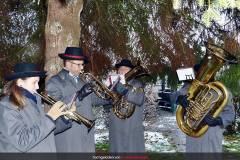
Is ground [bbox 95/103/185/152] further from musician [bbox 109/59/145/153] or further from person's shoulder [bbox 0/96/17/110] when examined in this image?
person's shoulder [bbox 0/96/17/110]

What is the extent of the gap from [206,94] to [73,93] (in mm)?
1629

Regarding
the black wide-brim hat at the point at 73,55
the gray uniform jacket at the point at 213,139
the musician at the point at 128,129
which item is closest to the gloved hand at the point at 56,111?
the black wide-brim hat at the point at 73,55

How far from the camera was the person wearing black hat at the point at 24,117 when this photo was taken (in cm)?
365

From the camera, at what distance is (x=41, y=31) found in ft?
26.7

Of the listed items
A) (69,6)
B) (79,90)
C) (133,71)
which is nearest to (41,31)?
(69,6)

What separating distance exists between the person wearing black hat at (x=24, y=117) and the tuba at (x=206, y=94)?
1.85m

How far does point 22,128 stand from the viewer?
145 inches

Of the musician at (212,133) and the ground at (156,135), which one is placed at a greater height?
the musician at (212,133)

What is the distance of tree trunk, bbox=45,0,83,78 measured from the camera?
631 centimetres

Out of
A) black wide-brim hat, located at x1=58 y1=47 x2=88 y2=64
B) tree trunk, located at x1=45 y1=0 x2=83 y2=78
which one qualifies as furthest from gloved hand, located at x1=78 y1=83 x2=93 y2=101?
tree trunk, located at x1=45 y1=0 x2=83 y2=78

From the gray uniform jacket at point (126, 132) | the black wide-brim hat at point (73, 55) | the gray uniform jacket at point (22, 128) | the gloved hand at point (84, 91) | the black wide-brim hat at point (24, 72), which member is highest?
the black wide-brim hat at point (73, 55)

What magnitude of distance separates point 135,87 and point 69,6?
1586 mm

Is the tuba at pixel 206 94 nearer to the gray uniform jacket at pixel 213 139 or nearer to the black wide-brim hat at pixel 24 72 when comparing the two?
the gray uniform jacket at pixel 213 139

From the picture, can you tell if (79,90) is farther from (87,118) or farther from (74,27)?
(74,27)
